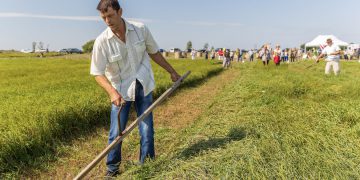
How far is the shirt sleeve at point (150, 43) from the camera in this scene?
10.6ft

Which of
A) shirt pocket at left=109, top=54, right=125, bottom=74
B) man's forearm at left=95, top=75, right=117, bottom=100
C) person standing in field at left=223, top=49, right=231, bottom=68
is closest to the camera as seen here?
man's forearm at left=95, top=75, right=117, bottom=100

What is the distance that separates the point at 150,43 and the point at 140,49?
18 centimetres

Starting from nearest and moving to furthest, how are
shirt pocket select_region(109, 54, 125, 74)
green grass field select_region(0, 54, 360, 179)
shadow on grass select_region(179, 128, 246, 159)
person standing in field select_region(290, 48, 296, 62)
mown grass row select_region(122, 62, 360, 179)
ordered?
1. mown grass row select_region(122, 62, 360, 179)
2. green grass field select_region(0, 54, 360, 179)
3. shirt pocket select_region(109, 54, 125, 74)
4. shadow on grass select_region(179, 128, 246, 159)
5. person standing in field select_region(290, 48, 296, 62)

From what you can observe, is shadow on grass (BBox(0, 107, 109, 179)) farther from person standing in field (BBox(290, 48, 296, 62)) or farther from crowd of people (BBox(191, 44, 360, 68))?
person standing in field (BBox(290, 48, 296, 62))

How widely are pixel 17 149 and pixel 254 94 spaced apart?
16.9 feet

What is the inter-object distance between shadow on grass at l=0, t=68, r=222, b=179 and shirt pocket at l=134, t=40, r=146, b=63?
1.95m

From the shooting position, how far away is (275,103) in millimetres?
5867

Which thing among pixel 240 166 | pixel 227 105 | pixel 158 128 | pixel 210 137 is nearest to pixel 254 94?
pixel 227 105

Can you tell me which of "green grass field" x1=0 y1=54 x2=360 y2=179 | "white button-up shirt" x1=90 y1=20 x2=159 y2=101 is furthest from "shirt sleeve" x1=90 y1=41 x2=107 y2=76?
"green grass field" x1=0 y1=54 x2=360 y2=179

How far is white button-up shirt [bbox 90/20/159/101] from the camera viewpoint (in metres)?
2.99

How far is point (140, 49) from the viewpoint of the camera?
124 inches

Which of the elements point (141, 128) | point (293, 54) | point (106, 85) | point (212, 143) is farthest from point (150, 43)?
point (293, 54)

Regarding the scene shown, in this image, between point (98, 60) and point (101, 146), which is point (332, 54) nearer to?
point (101, 146)

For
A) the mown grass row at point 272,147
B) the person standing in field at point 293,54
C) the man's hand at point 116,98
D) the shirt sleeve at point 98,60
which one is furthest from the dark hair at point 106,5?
the person standing in field at point 293,54
